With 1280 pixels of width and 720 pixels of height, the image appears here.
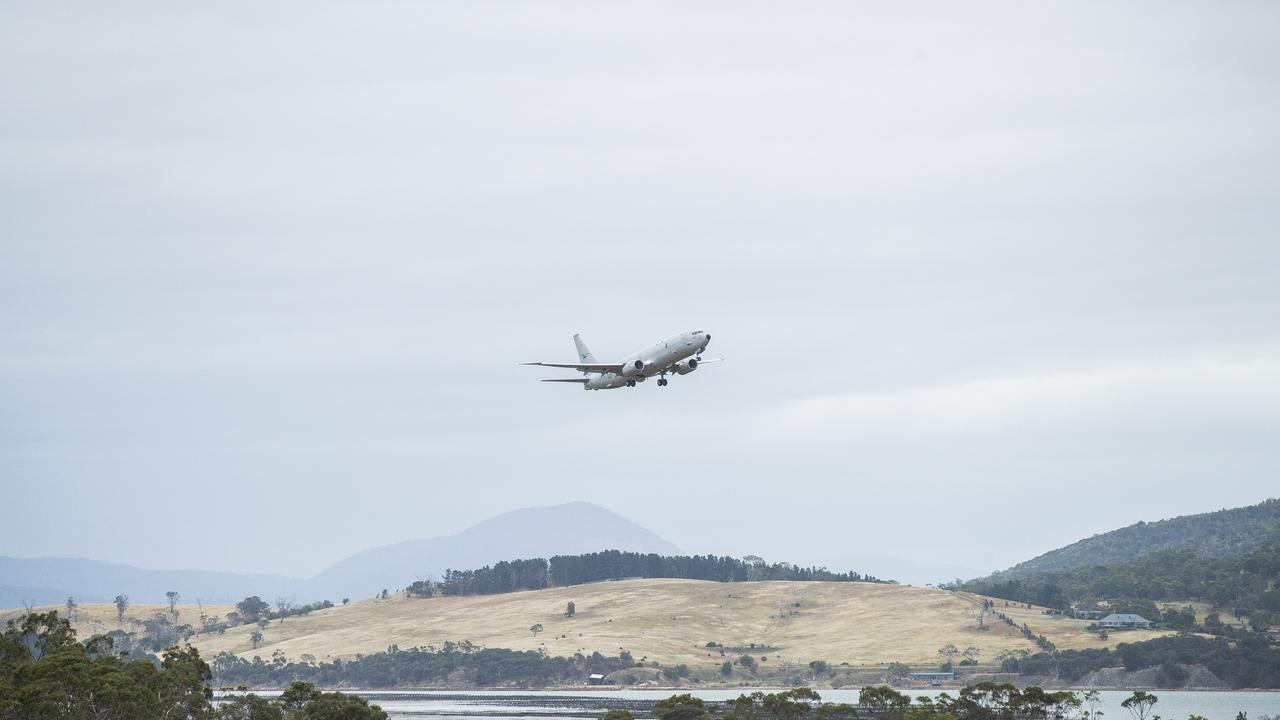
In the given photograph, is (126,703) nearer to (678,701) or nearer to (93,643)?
(93,643)

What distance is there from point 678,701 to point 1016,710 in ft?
129

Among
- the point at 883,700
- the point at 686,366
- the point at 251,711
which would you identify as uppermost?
the point at 686,366

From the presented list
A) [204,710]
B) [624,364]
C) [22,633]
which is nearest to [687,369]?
[624,364]

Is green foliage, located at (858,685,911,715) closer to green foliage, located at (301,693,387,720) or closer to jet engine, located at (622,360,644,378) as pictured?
jet engine, located at (622,360,644,378)

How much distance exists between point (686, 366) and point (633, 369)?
16.4 feet

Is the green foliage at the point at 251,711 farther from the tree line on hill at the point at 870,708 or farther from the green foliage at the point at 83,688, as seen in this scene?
the tree line on hill at the point at 870,708

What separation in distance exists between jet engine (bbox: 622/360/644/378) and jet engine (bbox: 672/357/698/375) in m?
3.29

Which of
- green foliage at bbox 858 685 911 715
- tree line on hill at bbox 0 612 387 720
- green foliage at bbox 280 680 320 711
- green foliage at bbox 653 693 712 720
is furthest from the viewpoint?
green foliage at bbox 858 685 911 715

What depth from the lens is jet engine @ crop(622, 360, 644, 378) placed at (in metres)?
134

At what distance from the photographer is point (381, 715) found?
138250mm

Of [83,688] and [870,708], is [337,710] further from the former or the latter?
[870,708]

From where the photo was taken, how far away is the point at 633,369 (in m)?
135

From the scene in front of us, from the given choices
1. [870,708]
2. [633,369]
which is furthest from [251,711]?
[870,708]

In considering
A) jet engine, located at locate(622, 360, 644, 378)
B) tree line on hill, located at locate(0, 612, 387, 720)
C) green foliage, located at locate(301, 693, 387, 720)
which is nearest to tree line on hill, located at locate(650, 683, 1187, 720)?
green foliage, located at locate(301, 693, 387, 720)
